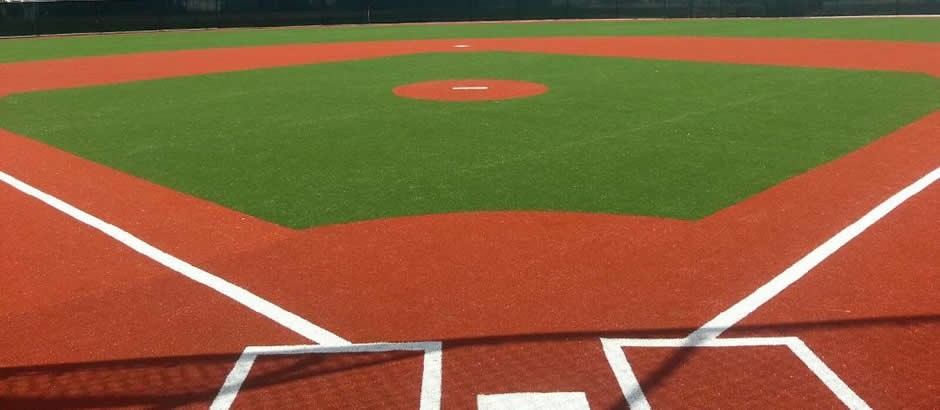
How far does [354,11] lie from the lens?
145ft

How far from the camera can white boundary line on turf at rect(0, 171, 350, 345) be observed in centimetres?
504

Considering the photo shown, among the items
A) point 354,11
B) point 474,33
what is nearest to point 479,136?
point 474,33

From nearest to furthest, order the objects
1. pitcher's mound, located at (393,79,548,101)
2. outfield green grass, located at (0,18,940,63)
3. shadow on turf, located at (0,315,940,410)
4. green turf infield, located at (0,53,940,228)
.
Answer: shadow on turf, located at (0,315,940,410), green turf infield, located at (0,53,940,228), pitcher's mound, located at (393,79,548,101), outfield green grass, located at (0,18,940,63)

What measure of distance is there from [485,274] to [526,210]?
1726mm

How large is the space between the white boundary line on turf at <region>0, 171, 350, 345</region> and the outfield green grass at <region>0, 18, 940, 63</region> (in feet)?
69.6

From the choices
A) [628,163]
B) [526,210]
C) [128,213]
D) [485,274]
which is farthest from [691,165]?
[128,213]

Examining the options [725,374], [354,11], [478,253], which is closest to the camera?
[725,374]

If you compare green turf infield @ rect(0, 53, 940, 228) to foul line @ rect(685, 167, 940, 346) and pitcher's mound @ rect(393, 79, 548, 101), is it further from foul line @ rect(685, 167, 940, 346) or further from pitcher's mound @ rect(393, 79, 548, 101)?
foul line @ rect(685, 167, 940, 346)

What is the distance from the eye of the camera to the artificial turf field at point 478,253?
14.8 feet

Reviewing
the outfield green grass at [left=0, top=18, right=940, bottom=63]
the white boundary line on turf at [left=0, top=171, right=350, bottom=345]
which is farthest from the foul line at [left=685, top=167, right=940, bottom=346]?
the outfield green grass at [left=0, top=18, right=940, bottom=63]

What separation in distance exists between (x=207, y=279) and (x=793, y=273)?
171 inches

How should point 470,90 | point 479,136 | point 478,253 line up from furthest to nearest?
point 470,90, point 479,136, point 478,253

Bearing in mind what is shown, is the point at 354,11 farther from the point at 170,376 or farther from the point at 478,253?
the point at 170,376

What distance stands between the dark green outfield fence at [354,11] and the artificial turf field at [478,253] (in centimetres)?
2844
